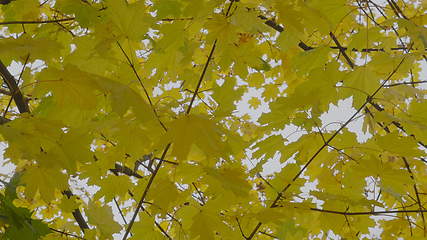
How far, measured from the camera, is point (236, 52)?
154 cm

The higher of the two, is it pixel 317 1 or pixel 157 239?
pixel 317 1

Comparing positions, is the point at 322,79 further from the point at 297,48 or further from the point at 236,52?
the point at 297,48

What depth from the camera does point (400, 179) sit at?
127cm

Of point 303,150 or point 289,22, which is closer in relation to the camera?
point 289,22

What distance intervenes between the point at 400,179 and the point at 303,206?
36 cm

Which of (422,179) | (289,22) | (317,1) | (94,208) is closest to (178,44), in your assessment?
(289,22)

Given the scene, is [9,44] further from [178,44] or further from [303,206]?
[303,206]

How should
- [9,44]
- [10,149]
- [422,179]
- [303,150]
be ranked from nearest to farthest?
[9,44], [10,149], [303,150], [422,179]

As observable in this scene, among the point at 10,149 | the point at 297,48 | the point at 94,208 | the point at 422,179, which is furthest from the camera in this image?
the point at 297,48

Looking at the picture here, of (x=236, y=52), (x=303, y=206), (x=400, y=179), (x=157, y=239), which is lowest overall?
(x=157, y=239)

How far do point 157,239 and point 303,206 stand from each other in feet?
1.93

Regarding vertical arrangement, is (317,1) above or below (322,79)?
above

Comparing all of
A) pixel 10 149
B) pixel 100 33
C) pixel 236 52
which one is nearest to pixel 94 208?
pixel 10 149

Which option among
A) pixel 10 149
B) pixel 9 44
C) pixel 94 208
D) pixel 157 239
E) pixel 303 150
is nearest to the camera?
pixel 9 44
